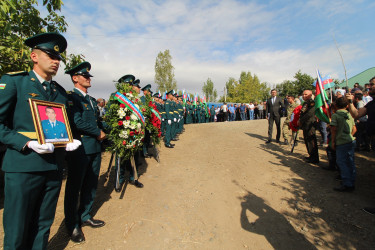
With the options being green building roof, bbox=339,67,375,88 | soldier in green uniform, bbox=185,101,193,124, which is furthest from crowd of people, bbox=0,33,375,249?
green building roof, bbox=339,67,375,88

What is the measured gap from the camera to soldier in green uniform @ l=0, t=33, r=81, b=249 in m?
2.03

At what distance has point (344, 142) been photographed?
456 centimetres

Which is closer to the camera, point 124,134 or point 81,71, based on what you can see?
point 81,71

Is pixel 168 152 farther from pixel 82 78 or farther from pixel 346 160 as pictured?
pixel 346 160

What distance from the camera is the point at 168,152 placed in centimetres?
828

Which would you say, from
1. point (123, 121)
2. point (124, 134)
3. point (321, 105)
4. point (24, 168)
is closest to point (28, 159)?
point (24, 168)

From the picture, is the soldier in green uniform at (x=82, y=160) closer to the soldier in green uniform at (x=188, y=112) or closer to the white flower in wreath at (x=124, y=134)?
the white flower in wreath at (x=124, y=134)

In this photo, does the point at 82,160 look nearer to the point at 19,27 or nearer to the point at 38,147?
the point at 38,147

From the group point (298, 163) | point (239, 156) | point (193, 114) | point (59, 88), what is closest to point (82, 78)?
point (59, 88)

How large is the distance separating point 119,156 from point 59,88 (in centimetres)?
234

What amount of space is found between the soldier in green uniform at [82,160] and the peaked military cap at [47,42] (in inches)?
35.8

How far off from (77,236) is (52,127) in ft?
6.48

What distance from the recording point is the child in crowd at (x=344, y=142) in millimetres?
4480

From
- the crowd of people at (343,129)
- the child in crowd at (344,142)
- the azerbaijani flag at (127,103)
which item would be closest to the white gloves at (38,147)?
the azerbaijani flag at (127,103)
